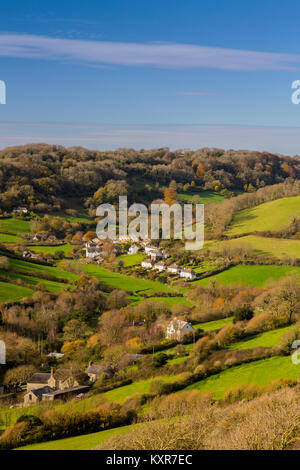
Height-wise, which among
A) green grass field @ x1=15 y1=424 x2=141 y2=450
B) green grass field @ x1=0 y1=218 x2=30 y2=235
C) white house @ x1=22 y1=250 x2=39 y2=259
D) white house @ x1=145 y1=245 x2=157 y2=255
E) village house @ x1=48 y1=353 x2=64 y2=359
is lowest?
village house @ x1=48 y1=353 x2=64 y2=359

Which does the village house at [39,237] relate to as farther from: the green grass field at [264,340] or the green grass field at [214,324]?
the green grass field at [264,340]

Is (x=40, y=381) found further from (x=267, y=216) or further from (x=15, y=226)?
(x=267, y=216)

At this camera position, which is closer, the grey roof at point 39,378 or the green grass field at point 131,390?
the green grass field at point 131,390

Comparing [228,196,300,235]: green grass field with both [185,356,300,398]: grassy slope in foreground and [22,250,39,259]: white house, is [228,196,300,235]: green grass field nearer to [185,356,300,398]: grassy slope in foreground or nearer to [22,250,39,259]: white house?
[22,250,39,259]: white house

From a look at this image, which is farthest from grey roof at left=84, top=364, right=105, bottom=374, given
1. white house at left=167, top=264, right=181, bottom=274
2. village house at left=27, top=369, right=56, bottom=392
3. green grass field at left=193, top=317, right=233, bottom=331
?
white house at left=167, top=264, right=181, bottom=274

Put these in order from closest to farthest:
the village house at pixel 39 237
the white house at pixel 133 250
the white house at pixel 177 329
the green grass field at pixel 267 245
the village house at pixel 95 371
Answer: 1. the village house at pixel 95 371
2. the white house at pixel 177 329
3. the green grass field at pixel 267 245
4. the village house at pixel 39 237
5. the white house at pixel 133 250

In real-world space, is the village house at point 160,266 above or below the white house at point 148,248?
below

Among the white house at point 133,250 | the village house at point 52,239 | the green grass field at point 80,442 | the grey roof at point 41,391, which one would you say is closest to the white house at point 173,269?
the white house at point 133,250
